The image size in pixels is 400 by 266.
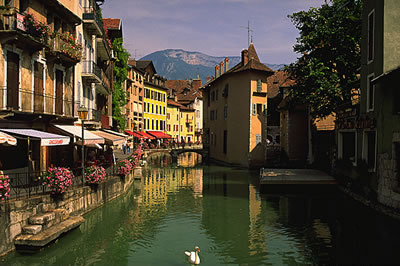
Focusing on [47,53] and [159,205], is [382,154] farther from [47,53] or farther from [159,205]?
[47,53]

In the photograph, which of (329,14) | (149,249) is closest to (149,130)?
(329,14)

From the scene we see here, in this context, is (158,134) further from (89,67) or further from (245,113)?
(89,67)

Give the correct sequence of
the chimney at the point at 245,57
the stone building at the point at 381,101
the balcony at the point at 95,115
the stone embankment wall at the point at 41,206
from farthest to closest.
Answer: the chimney at the point at 245,57 < the balcony at the point at 95,115 < the stone building at the point at 381,101 < the stone embankment wall at the point at 41,206

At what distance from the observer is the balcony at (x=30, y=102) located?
15.3 meters

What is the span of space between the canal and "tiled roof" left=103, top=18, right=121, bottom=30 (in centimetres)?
1891

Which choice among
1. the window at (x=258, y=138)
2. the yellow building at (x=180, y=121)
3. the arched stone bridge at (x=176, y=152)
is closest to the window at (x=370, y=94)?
the window at (x=258, y=138)

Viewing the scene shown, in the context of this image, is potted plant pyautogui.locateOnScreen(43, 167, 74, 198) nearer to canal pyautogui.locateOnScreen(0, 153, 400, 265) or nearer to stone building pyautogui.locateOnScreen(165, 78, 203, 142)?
canal pyautogui.locateOnScreen(0, 153, 400, 265)

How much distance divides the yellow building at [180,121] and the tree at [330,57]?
55.4 metres

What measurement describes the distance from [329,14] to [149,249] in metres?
23.0

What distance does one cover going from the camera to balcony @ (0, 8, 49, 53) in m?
15.1

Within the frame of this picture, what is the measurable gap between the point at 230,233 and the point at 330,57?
1747cm

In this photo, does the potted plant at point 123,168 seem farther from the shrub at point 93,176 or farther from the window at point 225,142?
the window at point 225,142

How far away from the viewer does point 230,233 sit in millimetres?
16594

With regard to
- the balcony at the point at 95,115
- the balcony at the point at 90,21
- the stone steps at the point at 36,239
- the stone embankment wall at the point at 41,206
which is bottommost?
the stone steps at the point at 36,239
